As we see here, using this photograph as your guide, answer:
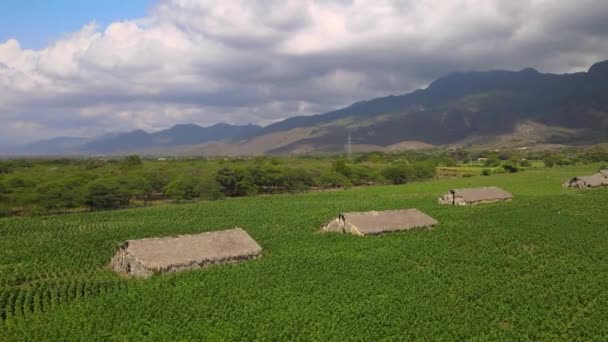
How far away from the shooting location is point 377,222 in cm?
4962

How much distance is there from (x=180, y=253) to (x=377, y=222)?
21578 millimetres

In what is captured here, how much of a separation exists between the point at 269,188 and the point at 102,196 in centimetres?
4207

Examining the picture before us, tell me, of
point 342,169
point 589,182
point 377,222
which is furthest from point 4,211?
point 589,182

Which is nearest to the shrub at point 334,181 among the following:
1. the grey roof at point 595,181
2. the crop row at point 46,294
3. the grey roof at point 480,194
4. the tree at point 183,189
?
the tree at point 183,189

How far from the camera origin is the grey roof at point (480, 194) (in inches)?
2776

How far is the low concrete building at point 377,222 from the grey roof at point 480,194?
1953cm

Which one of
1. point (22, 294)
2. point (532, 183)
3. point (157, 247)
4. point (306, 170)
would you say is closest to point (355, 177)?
point (306, 170)

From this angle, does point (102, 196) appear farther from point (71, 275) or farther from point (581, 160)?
point (581, 160)

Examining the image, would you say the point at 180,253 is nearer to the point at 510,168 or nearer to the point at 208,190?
the point at 208,190

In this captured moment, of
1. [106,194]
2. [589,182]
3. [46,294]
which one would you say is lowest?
[589,182]

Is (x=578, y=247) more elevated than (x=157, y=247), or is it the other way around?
(x=157, y=247)

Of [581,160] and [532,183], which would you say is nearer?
[532,183]

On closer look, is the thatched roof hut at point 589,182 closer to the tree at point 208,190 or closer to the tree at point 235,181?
the tree at point 235,181

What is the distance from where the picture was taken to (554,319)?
999 inches
